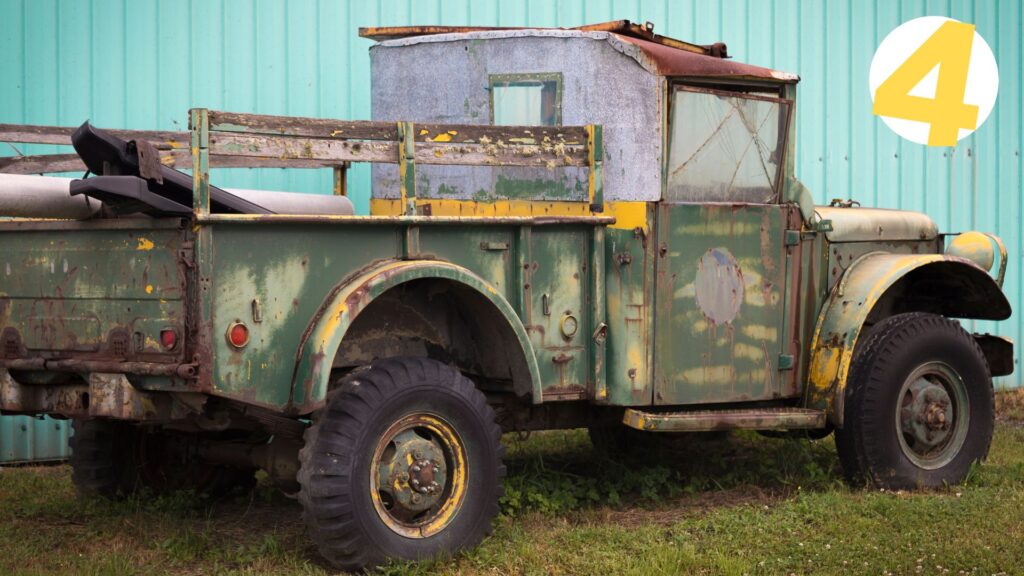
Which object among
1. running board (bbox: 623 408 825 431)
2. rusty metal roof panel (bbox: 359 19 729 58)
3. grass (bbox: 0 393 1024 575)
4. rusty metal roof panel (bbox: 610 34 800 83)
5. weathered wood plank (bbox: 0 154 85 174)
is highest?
rusty metal roof panel (bbox: 359 19 729 58)

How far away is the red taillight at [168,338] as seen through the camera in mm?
4699

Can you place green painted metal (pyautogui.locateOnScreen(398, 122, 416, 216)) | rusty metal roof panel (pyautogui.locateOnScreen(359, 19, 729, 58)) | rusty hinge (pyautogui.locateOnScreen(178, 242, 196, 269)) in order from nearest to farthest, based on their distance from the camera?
rusty hinge (pyautogui.locateOnScreen(178, 242, 196, 269)) < green painted metal (pyautogui.locateOnScreen(398, 122, 416, 216)) < rusty metal roof panel (pyautogui.locateOnScreen(359, 19, 729, 58))

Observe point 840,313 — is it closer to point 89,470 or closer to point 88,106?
point 89,470

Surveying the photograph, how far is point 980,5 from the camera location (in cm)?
1045

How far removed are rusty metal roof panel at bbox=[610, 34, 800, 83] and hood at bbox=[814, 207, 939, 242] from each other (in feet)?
2.89

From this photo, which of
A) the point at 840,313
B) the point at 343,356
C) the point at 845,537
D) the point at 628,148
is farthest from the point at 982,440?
the point at 343,356

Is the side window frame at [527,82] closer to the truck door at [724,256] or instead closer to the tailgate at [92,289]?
the truck door at [724,256]

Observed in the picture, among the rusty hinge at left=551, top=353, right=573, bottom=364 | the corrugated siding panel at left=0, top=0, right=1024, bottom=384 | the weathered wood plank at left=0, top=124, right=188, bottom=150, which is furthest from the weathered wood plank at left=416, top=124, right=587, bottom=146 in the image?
the corrugated siding panel at left=0, top=0, right=1024, bottom=384

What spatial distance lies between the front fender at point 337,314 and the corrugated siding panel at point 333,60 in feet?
10.1

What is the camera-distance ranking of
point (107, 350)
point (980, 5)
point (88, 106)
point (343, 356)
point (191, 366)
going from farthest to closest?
point (980, 5) < point (88, 106) < point (343, 356) < point (107, 350) < point (191, 366)

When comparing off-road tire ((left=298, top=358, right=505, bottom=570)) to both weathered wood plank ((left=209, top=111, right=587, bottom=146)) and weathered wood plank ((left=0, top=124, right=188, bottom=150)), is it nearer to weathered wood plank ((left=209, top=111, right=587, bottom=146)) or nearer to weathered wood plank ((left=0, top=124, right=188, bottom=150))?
weathered wood plank ((left=209, top=111, right=587, bottom=146))

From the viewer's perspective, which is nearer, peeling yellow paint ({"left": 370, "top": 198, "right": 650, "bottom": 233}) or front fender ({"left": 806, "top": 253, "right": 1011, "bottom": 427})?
peeling yellow paint ({"left": 370, "top": 198, "right": 650, "bottom": 233})

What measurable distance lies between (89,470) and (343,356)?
1601mm

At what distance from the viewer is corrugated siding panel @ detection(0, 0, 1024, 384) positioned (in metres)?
7.54
